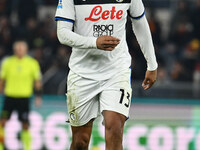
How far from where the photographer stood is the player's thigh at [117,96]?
515 centimetres

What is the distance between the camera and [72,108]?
548cm

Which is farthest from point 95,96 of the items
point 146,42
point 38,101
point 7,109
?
point 7,109

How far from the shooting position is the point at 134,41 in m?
12.8

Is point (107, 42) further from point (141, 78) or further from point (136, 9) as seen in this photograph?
point (141, 78)

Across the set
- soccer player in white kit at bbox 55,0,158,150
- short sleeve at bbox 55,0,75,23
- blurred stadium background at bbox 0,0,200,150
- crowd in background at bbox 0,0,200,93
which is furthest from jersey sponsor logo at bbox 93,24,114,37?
crowd in background at bbox 0,0,200,93

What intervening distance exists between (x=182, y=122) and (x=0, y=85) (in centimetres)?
323

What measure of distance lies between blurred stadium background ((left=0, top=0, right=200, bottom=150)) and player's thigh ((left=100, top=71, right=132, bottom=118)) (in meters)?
4.25

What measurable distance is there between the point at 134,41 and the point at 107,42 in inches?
317

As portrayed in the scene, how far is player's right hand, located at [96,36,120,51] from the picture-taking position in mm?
4834

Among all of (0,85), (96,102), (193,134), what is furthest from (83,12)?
(0,85)

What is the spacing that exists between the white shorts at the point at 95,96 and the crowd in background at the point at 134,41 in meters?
6.37

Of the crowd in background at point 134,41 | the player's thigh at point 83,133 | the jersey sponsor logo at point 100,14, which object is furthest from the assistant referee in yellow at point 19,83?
the jersey sponsor logo at point 100,14

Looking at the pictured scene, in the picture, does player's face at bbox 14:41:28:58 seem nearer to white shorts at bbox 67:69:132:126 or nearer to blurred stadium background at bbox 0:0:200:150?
blurred stadium background at bbox 0:0:200:150

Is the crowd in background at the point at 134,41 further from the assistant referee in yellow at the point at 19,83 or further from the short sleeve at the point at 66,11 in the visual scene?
the short sleeve at the point at 66,11
